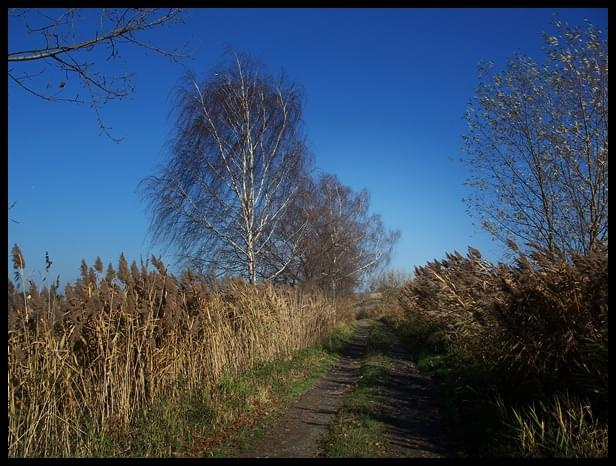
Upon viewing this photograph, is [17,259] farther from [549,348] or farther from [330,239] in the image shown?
[330,239]

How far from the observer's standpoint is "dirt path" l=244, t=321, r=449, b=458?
543cm

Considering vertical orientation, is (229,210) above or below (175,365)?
above

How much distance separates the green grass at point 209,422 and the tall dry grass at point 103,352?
8.7 inches

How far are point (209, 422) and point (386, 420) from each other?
2467mm

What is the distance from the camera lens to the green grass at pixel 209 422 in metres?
5.23

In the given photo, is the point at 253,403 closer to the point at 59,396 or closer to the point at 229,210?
the point at 59,396

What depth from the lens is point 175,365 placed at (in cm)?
709

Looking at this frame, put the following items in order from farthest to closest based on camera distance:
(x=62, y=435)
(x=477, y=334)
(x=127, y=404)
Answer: (x=477, y=334), (x=127, y=404), (x=62, y=435)

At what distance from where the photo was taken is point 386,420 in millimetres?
6480

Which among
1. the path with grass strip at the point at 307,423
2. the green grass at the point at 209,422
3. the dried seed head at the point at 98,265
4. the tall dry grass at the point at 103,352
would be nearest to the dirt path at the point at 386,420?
the path with grass strip at the point at 307,423

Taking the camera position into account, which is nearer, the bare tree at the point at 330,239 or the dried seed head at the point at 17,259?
the dried seed head at the point at 17,259

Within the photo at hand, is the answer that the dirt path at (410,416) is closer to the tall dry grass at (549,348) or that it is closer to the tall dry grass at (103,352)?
the tall dry grass at (549,348)
